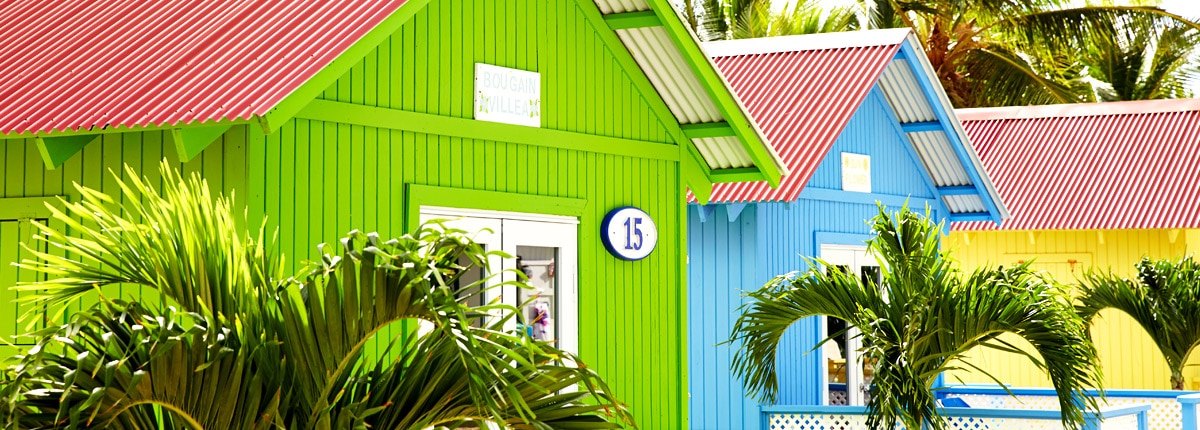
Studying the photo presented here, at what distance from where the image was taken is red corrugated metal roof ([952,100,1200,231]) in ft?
62.8

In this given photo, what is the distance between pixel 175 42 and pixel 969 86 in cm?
2466

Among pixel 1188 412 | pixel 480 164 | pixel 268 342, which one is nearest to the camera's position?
pixel 268 342

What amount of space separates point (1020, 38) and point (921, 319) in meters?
19.6

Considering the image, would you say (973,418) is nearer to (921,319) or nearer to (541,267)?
(921,319)

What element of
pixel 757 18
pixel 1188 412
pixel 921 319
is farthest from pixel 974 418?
pixel 757 18

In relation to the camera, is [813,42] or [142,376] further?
[813,42]

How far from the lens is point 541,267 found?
32.3ft

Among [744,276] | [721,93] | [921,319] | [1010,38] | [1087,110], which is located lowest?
[921,319]

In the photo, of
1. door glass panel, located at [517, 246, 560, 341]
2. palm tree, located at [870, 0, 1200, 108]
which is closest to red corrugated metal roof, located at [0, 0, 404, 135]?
door glass panel, located at [517, 246, 560, 341]

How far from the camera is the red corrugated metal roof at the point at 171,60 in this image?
24.7 feet

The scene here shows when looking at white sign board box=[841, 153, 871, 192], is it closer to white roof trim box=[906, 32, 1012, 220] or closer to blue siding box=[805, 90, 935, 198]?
blue siding box=[805, 90, 935, 198]

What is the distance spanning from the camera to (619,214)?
1033cm

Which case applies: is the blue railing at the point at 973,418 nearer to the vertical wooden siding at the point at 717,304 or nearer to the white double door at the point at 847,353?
the vertical wooden siding at the point at 717,304

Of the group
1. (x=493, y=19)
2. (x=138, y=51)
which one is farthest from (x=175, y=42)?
(x=493, y=19)
